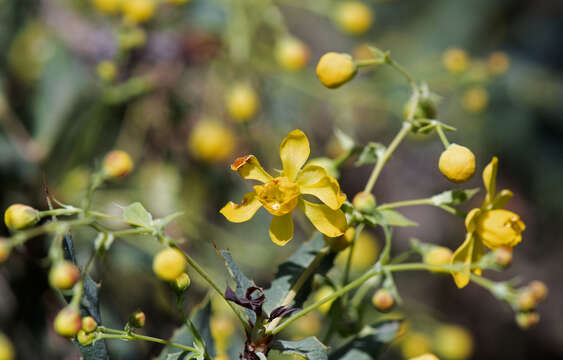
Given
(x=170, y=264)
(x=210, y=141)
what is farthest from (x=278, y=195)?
(x=210, y=141)

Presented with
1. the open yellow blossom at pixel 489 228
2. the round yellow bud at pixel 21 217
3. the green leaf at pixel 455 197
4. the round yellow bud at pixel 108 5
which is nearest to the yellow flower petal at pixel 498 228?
the open yellow blossom at pixel 489 228

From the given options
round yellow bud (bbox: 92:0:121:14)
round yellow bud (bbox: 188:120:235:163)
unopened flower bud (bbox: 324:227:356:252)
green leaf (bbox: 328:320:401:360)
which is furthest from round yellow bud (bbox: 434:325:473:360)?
round yellow bud (bbox: 92:0:121:14)

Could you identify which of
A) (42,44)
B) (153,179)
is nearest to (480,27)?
(153,179)

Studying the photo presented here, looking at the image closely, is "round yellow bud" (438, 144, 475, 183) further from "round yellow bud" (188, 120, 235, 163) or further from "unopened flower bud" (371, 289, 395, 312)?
"round yellow bud" (188, 120, 235, 163)

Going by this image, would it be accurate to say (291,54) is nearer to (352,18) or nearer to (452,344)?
(352,18)

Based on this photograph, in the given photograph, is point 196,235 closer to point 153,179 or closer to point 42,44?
point 153,179
